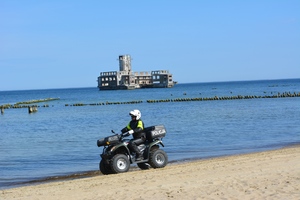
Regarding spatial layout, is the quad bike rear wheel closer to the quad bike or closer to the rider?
the quad bike

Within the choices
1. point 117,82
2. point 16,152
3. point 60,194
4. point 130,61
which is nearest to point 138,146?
point 60,194

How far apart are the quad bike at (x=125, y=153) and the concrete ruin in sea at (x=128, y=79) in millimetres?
159914

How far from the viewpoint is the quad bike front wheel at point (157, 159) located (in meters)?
15.1

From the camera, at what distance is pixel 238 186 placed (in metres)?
11.3

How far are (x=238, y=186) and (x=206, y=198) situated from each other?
4.22ft

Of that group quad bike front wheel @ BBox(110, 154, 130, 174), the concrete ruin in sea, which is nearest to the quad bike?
quad bike front wheel @ BBox(110, 154, 130, 174)

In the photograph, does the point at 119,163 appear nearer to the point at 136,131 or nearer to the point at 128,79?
the point at 136,131

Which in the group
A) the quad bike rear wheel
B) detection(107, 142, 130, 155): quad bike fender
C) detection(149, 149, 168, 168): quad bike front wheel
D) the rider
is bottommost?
the quad bike rear wheel

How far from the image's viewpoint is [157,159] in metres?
15.3

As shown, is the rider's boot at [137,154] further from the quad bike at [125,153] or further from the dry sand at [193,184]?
the dry sand at [193,184]

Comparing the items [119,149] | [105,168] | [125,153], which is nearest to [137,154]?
[125,153]

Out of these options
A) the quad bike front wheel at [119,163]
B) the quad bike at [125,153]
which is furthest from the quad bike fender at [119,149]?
the quad bike front wheel at [119,163]

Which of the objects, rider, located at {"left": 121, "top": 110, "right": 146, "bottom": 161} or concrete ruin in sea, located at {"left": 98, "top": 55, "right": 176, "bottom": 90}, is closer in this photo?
rider, located at {"left": 121, "top": 110, "right": 146, "bottom": 161}

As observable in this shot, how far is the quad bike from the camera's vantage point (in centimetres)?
1451
